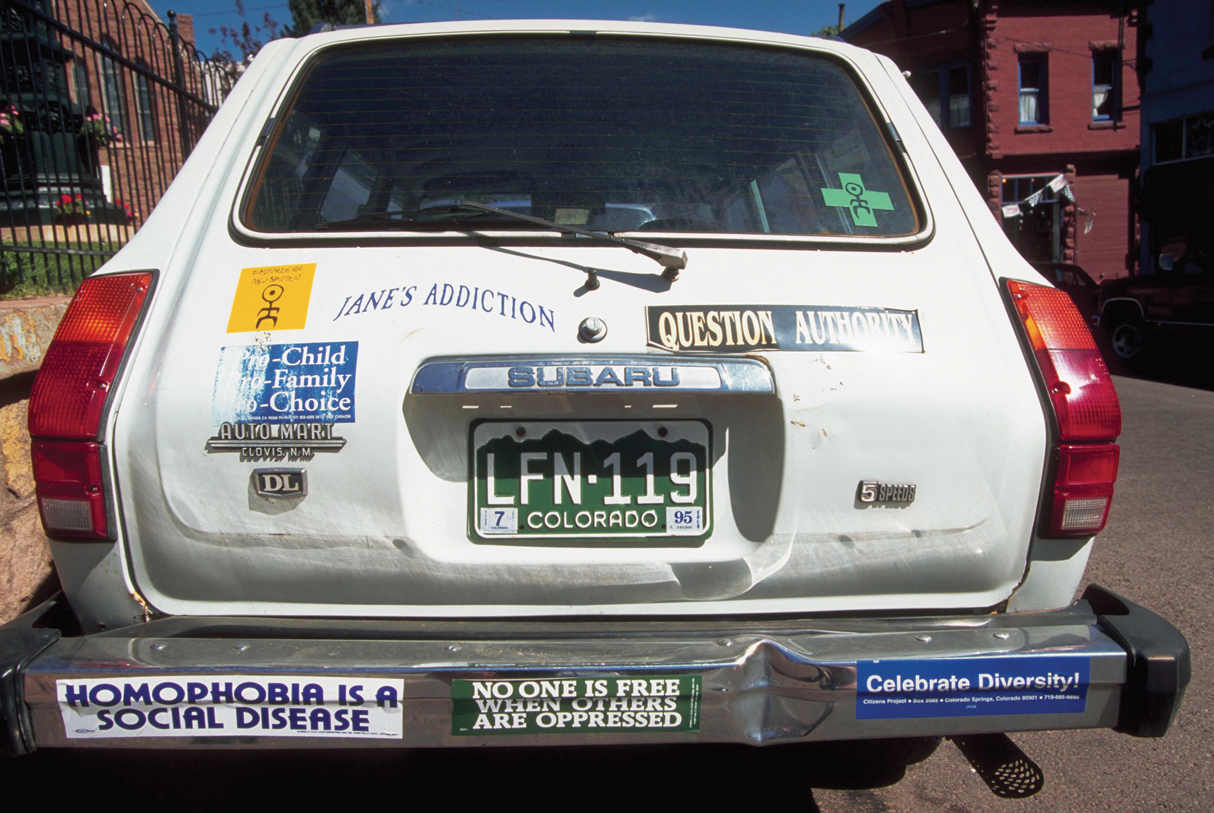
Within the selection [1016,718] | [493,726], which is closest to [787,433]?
[1016,718]

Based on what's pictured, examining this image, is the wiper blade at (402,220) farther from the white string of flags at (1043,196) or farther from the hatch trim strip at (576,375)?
Answer: the white string of flags at (1043,196)

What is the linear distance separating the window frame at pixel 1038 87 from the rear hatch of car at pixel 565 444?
27.8m

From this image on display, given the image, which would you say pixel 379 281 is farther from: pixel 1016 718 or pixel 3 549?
pixel 3 549

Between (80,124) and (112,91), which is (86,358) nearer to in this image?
(80,124)

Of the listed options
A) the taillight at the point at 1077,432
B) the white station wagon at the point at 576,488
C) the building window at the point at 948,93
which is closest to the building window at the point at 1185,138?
the building window at the point at 948,93

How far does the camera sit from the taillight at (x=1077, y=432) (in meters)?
1.99

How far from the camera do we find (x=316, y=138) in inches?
94.2

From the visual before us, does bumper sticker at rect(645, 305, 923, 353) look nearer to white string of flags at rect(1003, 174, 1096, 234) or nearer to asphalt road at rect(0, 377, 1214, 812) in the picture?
asphalt road at rect(0, 377, 1214, 812)

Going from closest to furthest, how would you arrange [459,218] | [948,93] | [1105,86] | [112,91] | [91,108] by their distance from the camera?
1. [459,218]
2. [91,108]
3. [112,91]
4. [1105,86]
5. [948,93]

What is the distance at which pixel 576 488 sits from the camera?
1982mm

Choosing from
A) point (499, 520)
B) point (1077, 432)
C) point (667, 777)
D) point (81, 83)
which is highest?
point (81, 83)

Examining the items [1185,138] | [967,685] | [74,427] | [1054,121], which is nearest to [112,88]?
[74,427]

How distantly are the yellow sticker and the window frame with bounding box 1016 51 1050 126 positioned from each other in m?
28.2

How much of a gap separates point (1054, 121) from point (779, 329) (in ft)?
91.9
